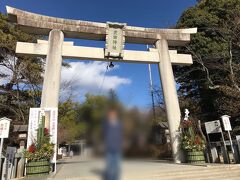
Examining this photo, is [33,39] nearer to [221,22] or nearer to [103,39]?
[103,39]

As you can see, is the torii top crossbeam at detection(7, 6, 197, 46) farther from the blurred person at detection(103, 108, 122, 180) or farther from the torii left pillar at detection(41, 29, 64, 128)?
the blurred person at detection(103, 108, 122, 180)

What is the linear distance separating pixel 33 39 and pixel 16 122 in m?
6.26

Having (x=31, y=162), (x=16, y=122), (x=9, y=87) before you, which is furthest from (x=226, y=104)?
(x=9, y=87)

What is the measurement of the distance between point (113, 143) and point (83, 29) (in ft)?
27.6

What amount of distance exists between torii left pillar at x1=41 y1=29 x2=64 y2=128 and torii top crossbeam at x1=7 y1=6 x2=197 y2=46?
380 mm

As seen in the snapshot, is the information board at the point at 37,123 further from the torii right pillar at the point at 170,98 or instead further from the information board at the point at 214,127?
the information board at the point at 214,127

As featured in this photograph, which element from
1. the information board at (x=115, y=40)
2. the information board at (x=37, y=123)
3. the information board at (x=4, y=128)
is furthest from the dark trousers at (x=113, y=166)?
the information board at (x=115, y=40)

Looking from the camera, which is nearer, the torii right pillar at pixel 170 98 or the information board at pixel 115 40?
the torii right pillar at pixel 170 98

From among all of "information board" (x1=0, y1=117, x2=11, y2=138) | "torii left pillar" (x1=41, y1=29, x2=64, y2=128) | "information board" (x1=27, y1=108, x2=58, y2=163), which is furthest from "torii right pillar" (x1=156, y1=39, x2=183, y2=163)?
"information board" (x1=0, y1=117, x2=11, y2=138)

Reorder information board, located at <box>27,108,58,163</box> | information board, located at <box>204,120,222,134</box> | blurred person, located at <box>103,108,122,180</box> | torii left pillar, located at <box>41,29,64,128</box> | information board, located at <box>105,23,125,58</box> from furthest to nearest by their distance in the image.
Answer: information board, located at <box>105,23,125,58</box> → information board, located at <box>204,120,222,134</box> → torii left pillar, located at <box>41,29,64,128</box> → information board, located at <box>27,108,58,163</box> → blurred person, located at <box>103,108,122,180</box>

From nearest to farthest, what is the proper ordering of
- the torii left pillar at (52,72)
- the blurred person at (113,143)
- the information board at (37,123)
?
the blurred person at (113,143), the information board at (37,123), the torii left pillar at (52,72)

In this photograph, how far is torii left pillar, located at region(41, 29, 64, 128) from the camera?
27.5ft

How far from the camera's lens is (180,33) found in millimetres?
11070

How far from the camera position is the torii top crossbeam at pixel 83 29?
8.98m
